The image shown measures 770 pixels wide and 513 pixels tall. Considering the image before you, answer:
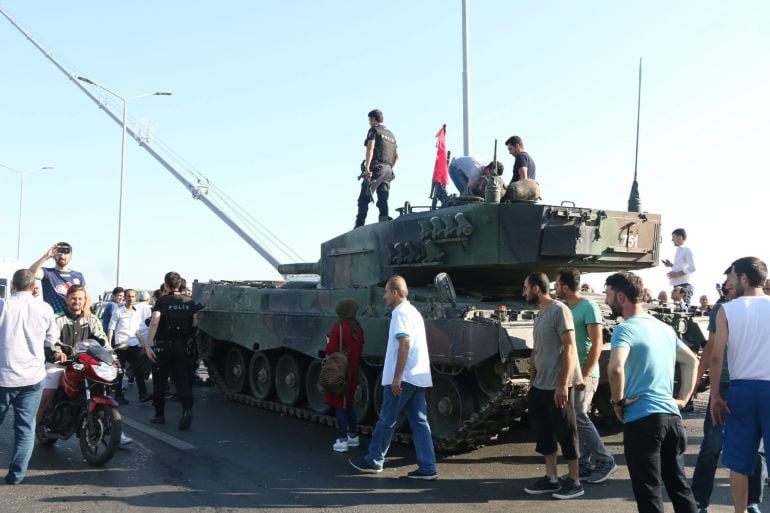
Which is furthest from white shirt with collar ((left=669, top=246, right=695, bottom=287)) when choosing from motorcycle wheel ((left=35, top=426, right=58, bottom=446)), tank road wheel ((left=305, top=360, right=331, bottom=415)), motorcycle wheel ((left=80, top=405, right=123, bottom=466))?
motorcycle wheel ((left=35, top=426, right=58, bottom=446))

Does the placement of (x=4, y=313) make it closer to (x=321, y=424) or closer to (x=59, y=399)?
(x=59, y=399)

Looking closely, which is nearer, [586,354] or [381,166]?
[586,354]

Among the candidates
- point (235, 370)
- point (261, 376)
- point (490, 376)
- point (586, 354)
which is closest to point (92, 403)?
point (490, 376)

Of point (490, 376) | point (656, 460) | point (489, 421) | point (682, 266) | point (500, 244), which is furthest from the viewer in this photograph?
point (682, 266)

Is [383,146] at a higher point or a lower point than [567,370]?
higher

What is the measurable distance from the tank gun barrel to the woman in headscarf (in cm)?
375

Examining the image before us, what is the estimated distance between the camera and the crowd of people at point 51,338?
21.8ft

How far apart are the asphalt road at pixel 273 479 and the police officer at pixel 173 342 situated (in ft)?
1.30

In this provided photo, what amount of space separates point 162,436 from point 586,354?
4779 mm

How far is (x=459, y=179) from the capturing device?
35.2 feet

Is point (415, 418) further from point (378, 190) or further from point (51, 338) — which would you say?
point (378, 190)

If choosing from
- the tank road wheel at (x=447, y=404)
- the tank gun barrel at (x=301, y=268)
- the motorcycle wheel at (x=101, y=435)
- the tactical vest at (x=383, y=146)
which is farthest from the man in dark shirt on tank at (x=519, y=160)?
the motorcycle wheel at (x=101, y=435)

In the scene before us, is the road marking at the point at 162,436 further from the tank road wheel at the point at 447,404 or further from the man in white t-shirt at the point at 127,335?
the tank road wheel at the point at 447,404

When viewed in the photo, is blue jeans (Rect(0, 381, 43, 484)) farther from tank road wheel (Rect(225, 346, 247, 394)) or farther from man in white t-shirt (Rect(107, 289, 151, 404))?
tank road wheel (Rect(225, 346, 247, 394))
